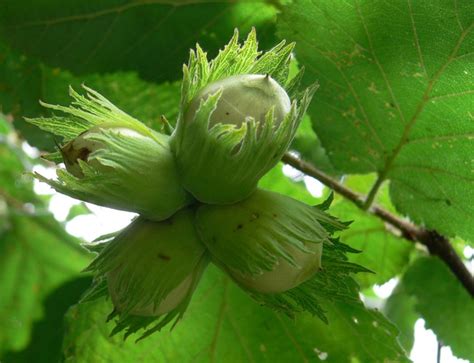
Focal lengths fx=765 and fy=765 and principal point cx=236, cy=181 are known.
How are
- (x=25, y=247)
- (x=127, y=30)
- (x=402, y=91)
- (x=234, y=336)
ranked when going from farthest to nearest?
(x=25, y=247), (x=127, y=30), (x=234, y=336), (x=402, y=91)

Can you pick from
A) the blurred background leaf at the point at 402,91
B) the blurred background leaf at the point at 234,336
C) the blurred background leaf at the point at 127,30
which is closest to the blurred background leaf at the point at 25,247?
the blurred background leaf at the point at 127,30

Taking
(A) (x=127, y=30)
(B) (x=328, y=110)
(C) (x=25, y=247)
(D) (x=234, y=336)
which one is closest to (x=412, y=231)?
(B) (x=328, y=110)

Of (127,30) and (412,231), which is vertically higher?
(127,30)

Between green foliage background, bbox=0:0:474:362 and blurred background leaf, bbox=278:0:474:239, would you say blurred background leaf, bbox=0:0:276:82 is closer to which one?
green foliage background, bbox=0:0:474:362

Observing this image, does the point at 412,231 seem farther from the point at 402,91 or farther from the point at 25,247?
the point at 25,247

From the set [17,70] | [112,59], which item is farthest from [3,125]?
[112,59]
